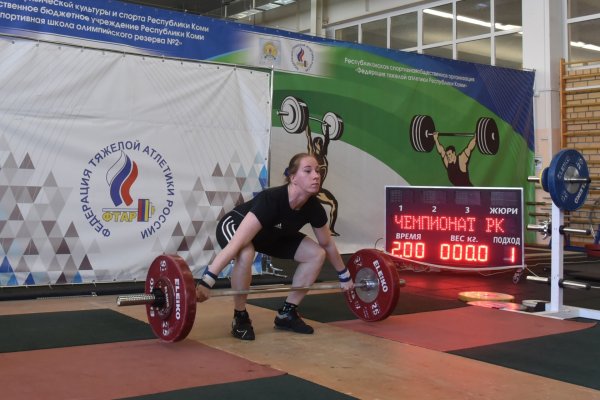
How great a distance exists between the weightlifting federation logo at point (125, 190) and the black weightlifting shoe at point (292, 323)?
1752 mm

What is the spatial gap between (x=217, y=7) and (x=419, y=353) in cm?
1142

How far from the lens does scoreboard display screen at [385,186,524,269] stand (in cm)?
557

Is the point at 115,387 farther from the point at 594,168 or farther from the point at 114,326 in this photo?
the point at 594,168

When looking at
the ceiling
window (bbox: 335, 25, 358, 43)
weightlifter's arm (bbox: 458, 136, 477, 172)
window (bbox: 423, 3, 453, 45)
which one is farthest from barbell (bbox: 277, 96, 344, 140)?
the ceiling

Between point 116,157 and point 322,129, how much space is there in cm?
313

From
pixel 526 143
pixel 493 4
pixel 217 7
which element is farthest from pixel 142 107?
pixel 217 7

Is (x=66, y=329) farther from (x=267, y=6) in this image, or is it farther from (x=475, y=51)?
(x=267, y=6)

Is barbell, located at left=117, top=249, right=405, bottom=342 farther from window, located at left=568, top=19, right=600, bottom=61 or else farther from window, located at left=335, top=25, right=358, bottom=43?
window, located at left=335, top=25, right=358, bottom=43

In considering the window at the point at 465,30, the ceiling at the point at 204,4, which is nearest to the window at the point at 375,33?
the window at the point at 465,30

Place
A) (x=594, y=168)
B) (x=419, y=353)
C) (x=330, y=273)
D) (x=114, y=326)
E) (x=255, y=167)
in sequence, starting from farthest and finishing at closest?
(x=594, y=168)
(x=330, y=273)
(x=255, y=167)
(x=114, y=326)
(x=419, y=353)

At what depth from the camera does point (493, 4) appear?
10.0 m

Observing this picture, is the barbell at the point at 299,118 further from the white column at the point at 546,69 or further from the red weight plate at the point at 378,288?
the red weight plate at the point at 378,288

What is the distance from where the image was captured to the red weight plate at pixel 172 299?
281 cm

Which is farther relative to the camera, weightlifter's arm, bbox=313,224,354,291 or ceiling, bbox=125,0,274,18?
ceiling, bbox=125,0,274,18
